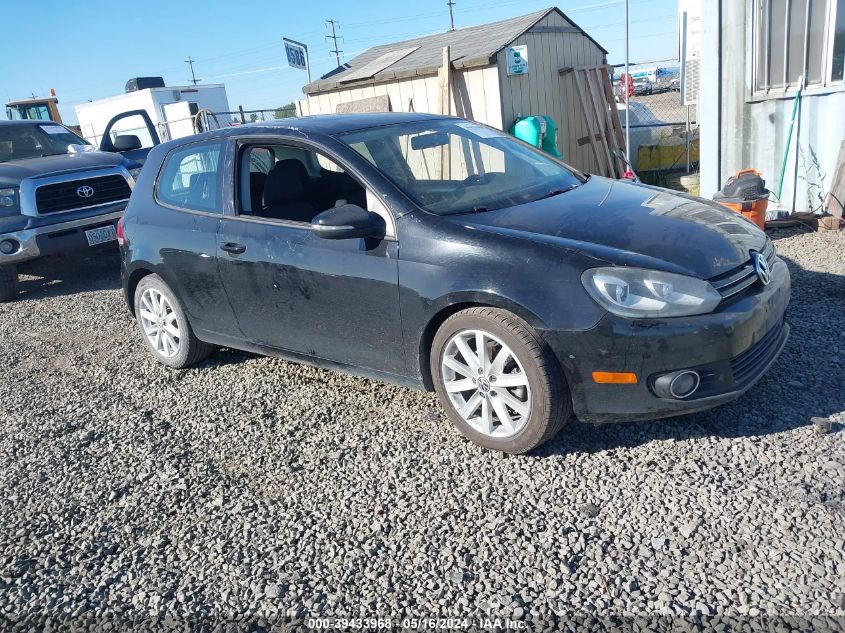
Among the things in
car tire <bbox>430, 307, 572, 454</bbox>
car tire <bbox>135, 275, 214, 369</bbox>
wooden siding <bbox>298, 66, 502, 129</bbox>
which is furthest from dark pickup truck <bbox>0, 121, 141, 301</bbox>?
car tire <bbox>430, 307, 572, 454</bbox>

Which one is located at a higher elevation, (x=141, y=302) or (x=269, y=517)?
(x=141, y=302)

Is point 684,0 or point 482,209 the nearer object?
point 482,209

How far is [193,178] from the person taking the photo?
448 centimetres

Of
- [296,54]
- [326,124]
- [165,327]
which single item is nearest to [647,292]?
[326,124]

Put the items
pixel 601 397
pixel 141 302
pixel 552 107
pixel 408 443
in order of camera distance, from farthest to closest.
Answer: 1. pixel 552 107
2. pixel 141 302
3. pixel 408 443
4. pixel 601 397

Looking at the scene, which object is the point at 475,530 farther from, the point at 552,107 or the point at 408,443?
the point at 552,107

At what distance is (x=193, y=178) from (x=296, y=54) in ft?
34.0

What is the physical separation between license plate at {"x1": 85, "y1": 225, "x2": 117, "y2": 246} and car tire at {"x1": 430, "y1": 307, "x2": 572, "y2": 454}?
5890mm

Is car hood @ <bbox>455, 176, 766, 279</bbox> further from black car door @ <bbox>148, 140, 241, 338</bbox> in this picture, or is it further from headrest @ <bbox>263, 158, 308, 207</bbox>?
black car door @ <bbox>148, 140, 241, 338</bbox>

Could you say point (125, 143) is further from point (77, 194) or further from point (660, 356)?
point (660, 356)

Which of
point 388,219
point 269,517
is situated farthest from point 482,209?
point 269,517

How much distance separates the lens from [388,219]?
348 cm

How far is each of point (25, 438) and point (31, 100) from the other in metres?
23.4

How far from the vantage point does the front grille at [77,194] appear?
7605 millimetres
